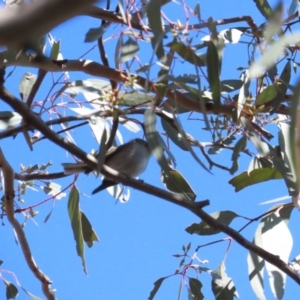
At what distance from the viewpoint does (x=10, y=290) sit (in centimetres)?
215

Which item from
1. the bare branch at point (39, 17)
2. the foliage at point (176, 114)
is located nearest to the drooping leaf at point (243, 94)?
the foliage at point (176, 114)

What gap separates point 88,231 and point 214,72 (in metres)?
0.88

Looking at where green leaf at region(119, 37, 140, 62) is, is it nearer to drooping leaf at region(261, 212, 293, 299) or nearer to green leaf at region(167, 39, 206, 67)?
green leaf at region(167, 39, 206, 67)

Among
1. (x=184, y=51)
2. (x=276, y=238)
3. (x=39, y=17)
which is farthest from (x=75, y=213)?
(x=39, y=17)

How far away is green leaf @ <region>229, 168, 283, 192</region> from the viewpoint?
172 centimetres

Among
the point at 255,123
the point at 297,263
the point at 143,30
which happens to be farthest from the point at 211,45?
the point at 297,263

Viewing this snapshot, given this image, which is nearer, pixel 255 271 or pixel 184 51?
pixel 184 51

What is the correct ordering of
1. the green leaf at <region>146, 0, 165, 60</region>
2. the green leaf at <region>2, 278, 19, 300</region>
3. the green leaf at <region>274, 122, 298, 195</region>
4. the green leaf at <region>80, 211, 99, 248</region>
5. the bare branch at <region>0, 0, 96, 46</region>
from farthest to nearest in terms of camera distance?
the green leaf at <region>2, 278, 19, 300</region>
the green leaf at <region>80, 211, 99, 248</region>
the green leaf at <region>274, 122, 298, 195</region>
the green leaf at <region>146, 0, 165, 60</region>
the bare branch at <region>0, 0, 96, 46</region>

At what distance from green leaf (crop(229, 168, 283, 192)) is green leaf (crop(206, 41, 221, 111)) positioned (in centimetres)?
45

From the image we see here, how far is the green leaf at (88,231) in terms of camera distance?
200 centimetres

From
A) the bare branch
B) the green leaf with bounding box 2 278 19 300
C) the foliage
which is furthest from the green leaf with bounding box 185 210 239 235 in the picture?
the bare branch

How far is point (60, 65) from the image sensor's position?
1516 millimetres

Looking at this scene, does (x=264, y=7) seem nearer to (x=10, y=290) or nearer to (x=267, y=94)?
(x=267, y=94)

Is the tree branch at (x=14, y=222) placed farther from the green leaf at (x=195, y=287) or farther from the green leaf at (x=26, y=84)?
the green leaf at (x=195, y=287)
